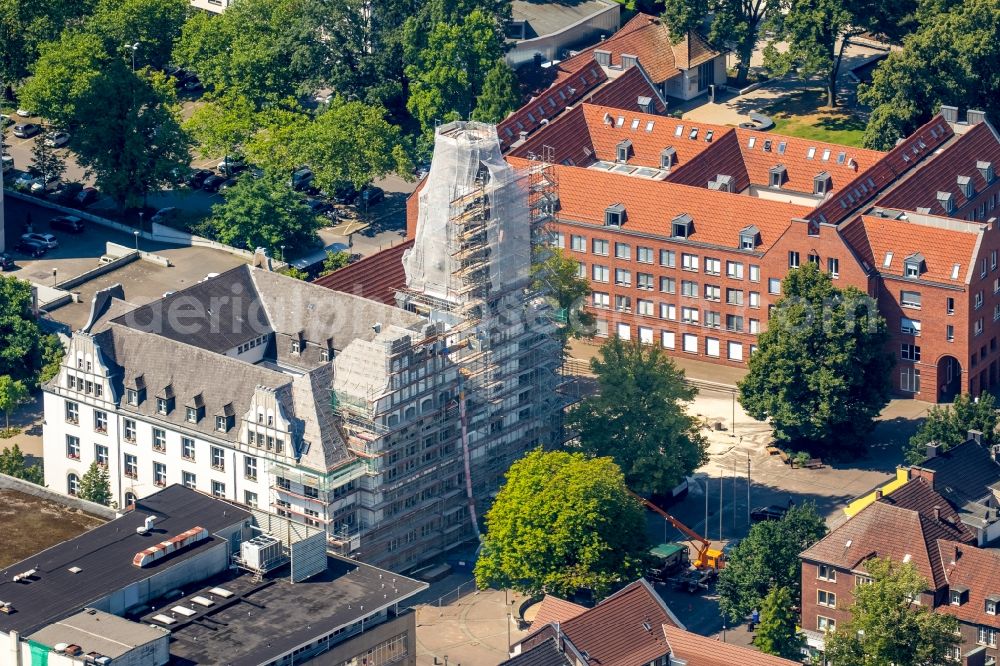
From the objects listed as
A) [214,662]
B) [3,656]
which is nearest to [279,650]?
[214,662]

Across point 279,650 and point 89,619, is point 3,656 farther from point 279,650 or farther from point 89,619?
point 279,650

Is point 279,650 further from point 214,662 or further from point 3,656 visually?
point 3,656

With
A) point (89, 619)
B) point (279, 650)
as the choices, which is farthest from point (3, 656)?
point (279, 650)
